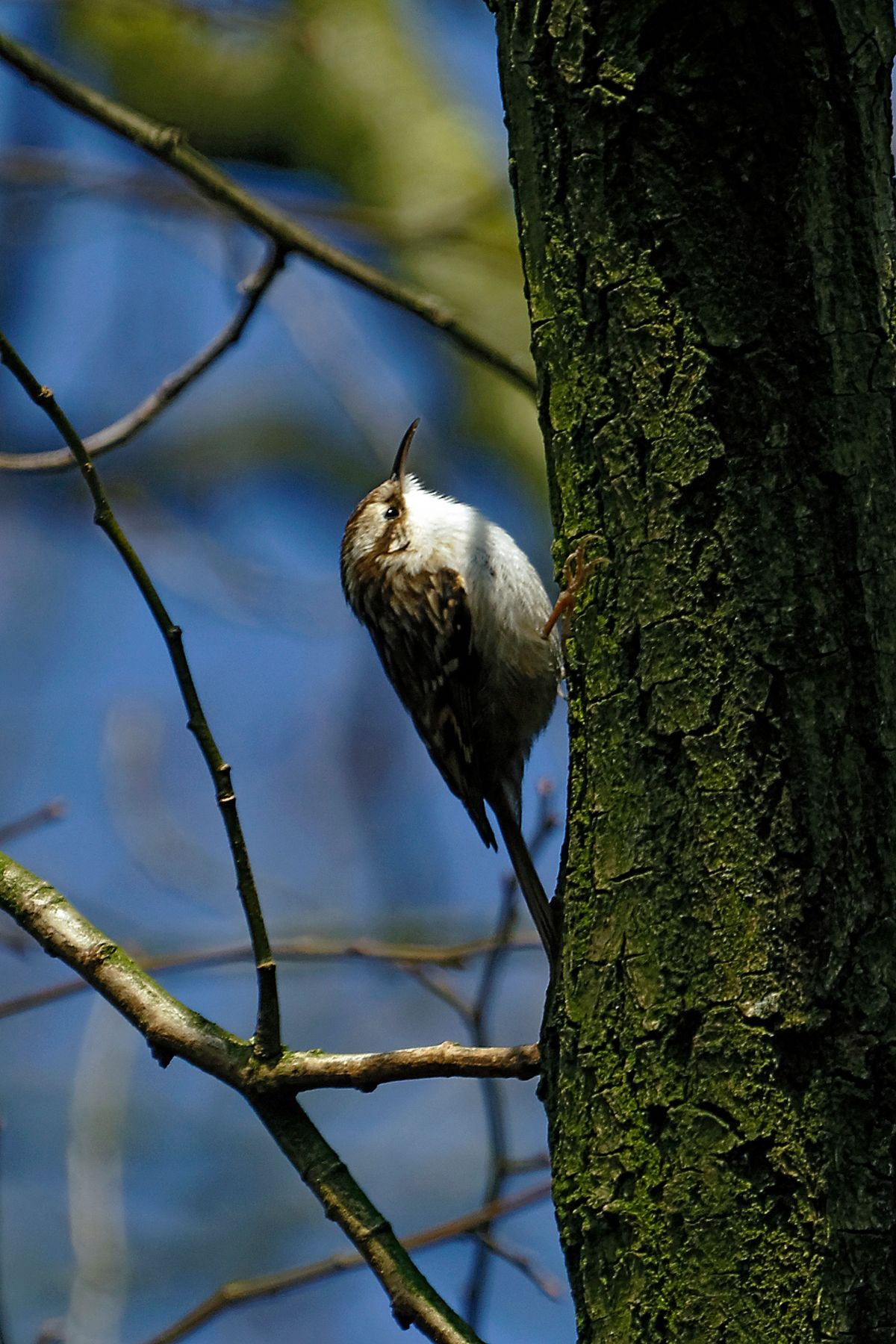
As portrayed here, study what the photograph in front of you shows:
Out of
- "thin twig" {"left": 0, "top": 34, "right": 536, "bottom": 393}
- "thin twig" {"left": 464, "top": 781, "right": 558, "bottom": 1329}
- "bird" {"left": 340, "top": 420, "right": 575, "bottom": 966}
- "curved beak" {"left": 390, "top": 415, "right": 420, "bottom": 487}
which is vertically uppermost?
"curved beak" {"left": 390, "top": 415, "right": 420, "bottom": 487}

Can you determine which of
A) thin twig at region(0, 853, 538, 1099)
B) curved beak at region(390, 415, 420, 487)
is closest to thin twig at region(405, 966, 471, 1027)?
thin twig at region(0, 853, 538, 1099)

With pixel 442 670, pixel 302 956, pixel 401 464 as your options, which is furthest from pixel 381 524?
pixel 302 956

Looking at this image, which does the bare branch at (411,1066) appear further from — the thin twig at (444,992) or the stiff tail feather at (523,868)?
the thin twig at (444,992)

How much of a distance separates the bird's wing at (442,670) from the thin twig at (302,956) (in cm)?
49

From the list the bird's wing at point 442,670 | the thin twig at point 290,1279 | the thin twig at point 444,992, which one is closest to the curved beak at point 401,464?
the bird's wing at point 442,670

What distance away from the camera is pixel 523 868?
2619mm

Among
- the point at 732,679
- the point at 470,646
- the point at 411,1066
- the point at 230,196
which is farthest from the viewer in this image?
the point at 470,646

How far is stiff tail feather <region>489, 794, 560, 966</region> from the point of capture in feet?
7.57

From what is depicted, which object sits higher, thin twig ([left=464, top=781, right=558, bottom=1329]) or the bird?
the bird

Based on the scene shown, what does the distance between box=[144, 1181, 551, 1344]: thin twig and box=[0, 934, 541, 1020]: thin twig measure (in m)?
0.42

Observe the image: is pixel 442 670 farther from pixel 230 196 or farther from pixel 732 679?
pixel 732 679

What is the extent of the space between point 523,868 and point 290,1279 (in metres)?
0.86

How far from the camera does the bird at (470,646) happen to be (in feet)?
9.95

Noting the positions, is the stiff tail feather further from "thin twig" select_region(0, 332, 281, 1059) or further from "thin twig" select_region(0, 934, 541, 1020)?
"thin twig" select_region(0, 332, 281, 1059)
